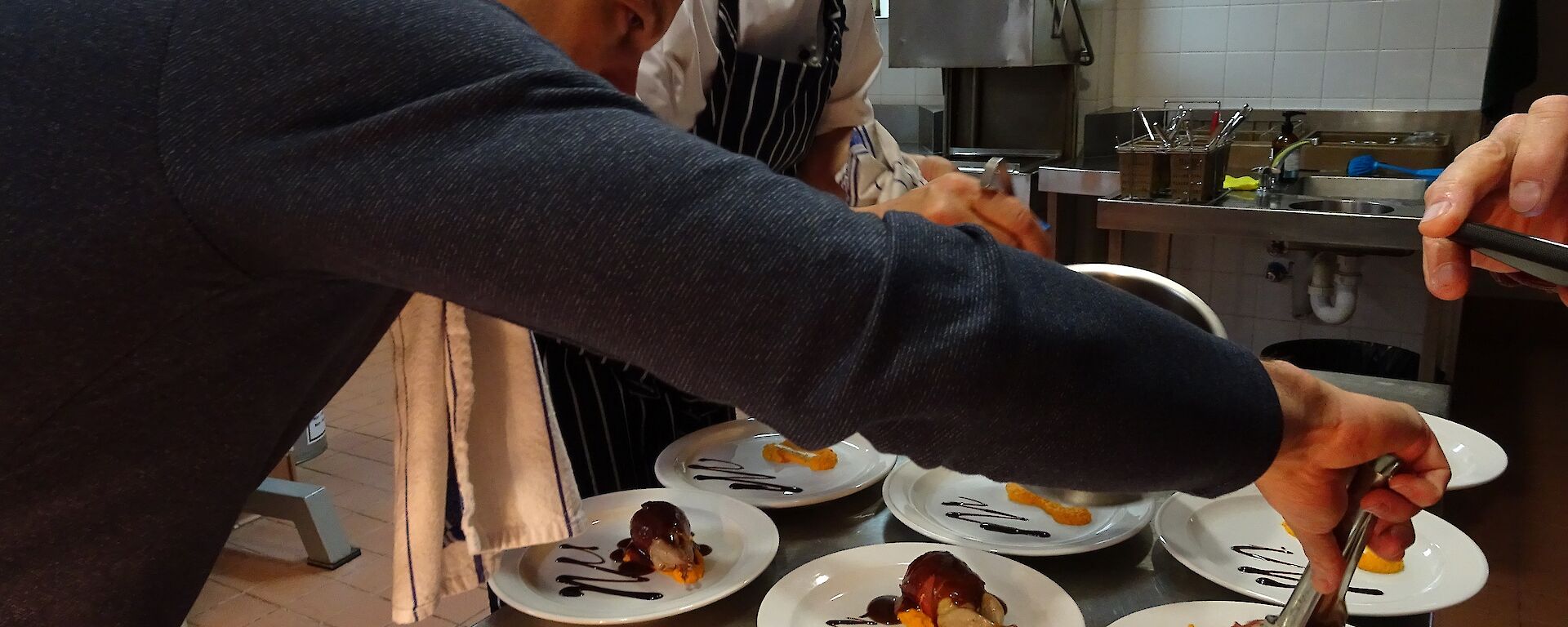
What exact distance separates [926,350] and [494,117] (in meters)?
0.25

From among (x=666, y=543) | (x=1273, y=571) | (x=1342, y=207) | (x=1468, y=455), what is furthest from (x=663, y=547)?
(x=1342, y=207)

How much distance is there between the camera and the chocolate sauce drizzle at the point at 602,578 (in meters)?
1.06

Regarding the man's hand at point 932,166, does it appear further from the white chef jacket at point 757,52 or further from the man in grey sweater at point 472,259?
the man in grey sweater at point 472,259

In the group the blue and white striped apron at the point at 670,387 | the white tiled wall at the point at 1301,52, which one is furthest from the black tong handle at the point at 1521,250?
the white tiled wall at the point at 1301,52

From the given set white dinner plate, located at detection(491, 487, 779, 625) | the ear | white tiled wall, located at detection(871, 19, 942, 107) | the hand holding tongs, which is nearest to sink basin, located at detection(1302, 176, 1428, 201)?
white tiled wall, located at detection(871, 19, 942, 107)

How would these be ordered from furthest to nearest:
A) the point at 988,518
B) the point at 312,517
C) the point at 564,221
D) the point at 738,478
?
the point at 312,517 < the point at 738,478 < the point at 988,518 < the point at 564,221

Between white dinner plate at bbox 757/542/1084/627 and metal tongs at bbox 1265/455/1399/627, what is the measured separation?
19 centimetres

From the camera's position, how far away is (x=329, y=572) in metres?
2.81

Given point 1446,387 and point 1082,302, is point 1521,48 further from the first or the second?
point 1082,302

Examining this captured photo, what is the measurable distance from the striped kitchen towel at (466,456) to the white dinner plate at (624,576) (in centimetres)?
5

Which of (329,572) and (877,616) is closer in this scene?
(877,616)

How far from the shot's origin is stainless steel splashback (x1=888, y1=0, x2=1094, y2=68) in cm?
337

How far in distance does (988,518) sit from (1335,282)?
285cm

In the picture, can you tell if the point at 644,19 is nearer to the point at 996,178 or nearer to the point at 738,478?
the point at 996,178
